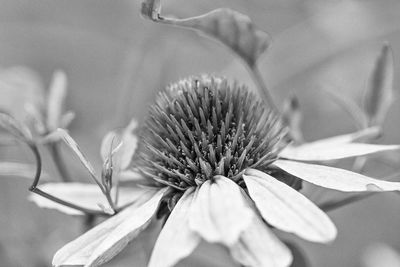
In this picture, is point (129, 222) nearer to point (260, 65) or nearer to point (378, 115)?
point (378, 115)

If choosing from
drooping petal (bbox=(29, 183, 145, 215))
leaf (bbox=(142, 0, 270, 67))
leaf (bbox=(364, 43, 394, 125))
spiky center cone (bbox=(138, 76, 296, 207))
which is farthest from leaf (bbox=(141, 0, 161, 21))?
leaf (bbox=(364, 43, 394, 125))

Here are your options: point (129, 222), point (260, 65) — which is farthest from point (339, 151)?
point (260, 65)

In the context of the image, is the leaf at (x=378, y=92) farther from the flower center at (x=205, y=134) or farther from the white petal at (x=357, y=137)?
the flower center at (x=205, y=134)

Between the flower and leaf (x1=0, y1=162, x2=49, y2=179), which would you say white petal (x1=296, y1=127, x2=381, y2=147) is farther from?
leaf (x1=0, y1=162, x2=49, y2=179)

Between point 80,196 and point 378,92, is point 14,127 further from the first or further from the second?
point 378,92

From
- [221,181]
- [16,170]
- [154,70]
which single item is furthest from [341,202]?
[154,70]

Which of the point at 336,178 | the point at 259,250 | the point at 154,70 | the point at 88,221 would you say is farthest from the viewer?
the point at 154,70

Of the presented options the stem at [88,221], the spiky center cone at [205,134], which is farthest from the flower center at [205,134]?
the stem at [88,221]
